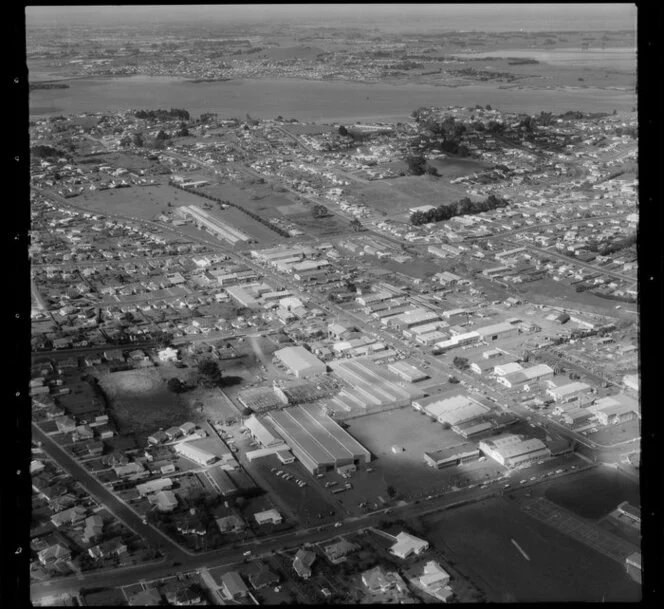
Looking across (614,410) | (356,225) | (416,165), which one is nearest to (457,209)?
(356,225)

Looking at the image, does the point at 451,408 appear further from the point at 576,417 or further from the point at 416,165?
the point at 416,165

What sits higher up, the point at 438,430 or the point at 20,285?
the point at 20,285

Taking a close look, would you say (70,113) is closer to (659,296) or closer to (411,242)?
(411,242)

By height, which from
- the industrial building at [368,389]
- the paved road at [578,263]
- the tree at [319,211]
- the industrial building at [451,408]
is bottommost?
the industrial building at [451,408]

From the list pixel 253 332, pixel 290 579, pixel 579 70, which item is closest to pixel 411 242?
pixel 253 332

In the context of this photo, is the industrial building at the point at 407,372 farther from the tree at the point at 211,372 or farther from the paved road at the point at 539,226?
the paved road at the point at 539,226

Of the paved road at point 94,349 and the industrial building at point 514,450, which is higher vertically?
the paved road at point 94,349

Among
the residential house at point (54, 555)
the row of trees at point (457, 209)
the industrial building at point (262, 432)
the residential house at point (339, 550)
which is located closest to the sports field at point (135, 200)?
the row of trees at point (457, 209)
